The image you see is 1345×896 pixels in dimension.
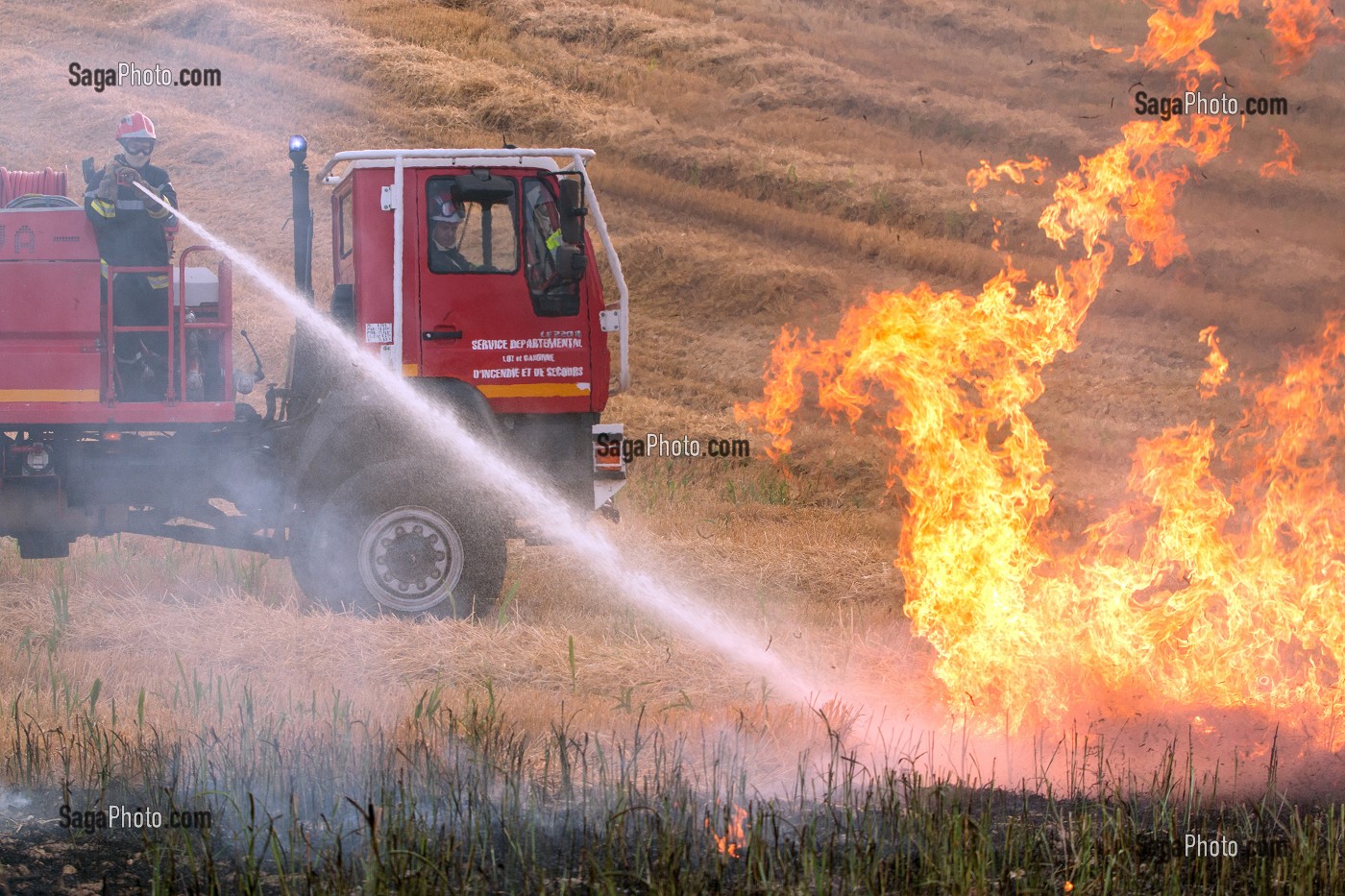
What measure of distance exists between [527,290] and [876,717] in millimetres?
3619

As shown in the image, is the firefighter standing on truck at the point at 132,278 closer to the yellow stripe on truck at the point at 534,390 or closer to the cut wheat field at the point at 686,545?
the cut wheat field at the point at 686,545

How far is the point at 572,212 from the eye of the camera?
876 centimetres

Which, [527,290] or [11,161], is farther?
[11,161]

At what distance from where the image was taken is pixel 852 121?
26.4 meters

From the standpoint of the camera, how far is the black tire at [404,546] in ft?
29.1

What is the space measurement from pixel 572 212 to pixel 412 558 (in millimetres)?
2363

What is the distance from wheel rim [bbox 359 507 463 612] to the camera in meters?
8.91

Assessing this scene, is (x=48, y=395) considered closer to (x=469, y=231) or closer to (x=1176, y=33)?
(x=469, y=231)

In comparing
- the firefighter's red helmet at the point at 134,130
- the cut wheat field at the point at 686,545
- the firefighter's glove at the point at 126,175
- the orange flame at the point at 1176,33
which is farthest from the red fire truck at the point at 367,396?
the orange flame at the point at 1176,33

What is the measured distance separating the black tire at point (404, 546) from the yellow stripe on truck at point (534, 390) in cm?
66

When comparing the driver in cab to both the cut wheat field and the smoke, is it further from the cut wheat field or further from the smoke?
the cut wheat field

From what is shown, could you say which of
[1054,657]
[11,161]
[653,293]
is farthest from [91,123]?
[1054,657]

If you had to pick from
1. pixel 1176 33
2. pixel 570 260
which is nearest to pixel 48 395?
pixel 570 260

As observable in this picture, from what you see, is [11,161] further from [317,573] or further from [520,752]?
[520,752]
